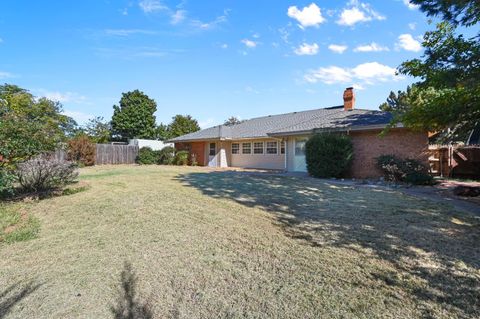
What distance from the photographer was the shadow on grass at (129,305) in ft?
9.90

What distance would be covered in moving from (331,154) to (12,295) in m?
12.1

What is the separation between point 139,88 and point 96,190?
1455 inches

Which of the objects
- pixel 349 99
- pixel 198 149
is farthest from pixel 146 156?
pixel 349 99

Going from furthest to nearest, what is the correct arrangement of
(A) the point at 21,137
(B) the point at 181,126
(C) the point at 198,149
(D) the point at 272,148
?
(B) the point at 181,126, (C) the point at 198,149, (D) the point at 272,148, (A) the point at 21,137

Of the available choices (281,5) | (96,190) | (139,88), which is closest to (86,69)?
(96,190)

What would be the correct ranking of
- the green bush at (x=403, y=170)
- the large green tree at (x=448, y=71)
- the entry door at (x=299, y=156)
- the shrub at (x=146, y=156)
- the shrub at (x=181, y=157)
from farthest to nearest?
the shrub at (x=146, y=156) < the shrub at (x=181, y=157) < the entry door at (x=299, y=156) < the green bush at (x=403, y=170) < the large green tree at (x=448, y=71)

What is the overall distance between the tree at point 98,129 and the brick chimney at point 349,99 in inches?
1273

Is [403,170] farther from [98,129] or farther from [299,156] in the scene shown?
[98,129]

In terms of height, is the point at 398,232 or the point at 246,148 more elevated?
the point at 246,148

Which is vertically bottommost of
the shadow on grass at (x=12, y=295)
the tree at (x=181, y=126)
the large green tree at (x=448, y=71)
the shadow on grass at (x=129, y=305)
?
the shadow on grass at (x=12, y=295)

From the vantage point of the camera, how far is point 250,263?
12.6 ft

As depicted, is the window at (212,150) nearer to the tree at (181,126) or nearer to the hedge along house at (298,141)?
the hedge along house at (298,141)

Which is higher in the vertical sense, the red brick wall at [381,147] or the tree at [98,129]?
the tree at [98,129]

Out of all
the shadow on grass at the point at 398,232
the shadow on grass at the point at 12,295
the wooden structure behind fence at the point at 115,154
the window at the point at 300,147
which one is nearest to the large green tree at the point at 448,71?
the shadow on grass at the point at 398,232
